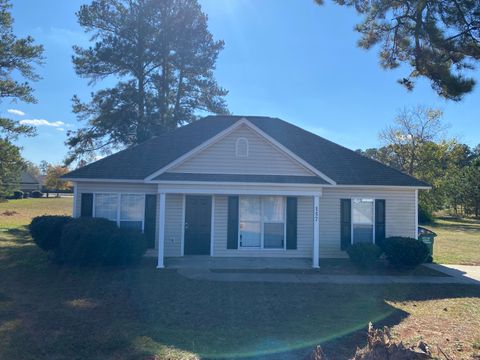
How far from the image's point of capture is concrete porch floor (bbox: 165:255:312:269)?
38.8ft

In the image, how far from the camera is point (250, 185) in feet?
40.2

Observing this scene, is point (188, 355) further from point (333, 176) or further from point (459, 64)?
point (333, 176)

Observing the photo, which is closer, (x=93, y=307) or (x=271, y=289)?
(x=93, y=307)

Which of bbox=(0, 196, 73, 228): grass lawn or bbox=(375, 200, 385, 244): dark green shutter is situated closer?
bbox=(375, 200, 385, 244): dark green shutter

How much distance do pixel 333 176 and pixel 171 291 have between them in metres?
7.89

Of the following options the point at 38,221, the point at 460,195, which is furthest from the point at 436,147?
the point at 38,221

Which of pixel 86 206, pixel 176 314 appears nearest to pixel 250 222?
pixel 86 206

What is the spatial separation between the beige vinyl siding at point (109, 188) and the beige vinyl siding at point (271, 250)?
2616mm

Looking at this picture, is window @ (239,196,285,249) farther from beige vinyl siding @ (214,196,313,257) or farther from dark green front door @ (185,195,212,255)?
dark green front door @ (185,195,212,255)

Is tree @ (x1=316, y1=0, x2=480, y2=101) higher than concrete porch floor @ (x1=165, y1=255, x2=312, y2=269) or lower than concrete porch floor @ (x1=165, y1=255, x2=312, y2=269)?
higher

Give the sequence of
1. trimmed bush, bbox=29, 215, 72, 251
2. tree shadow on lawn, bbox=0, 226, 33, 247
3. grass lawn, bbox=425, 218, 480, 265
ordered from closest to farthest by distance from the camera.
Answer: trimmed bush, bbox=29, 215, 72, 251 < grass lawn, bbox=425, 218, 480, 265 < tree shadow on lawn, bbox=0, 226, 33, 247

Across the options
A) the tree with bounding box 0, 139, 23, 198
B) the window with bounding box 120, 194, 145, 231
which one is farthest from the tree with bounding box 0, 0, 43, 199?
the window with bounding box 120, 194, 145, 231

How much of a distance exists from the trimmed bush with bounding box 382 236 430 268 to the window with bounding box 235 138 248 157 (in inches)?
235

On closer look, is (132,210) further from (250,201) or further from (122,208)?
(250,201)
